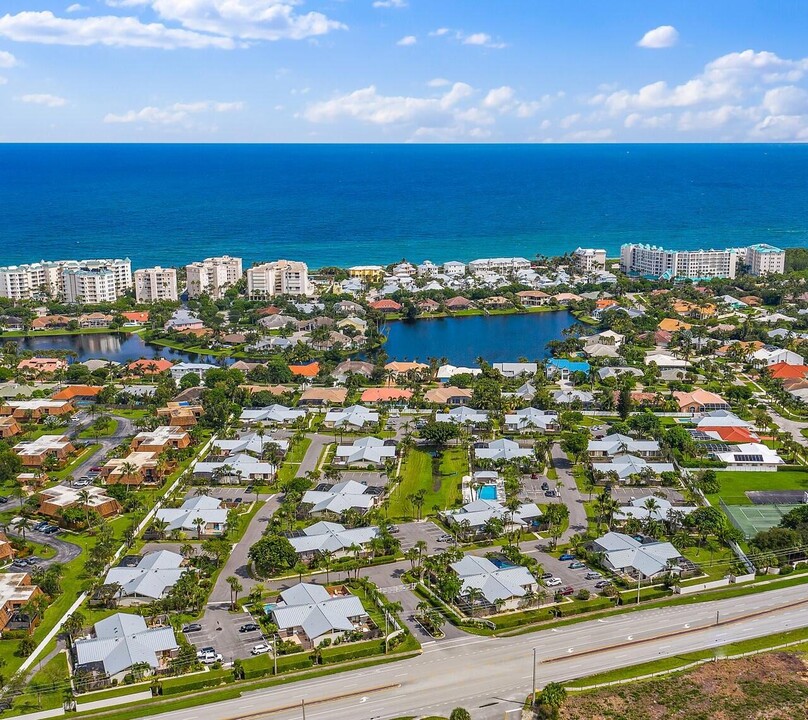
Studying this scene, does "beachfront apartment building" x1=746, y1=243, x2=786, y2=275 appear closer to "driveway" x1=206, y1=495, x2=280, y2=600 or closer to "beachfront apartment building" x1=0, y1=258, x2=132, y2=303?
"beachfront apartment building" x1=0, y1=258, x2=132, y2=303

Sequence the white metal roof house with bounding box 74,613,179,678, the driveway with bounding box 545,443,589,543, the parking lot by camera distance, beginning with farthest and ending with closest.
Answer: the driveway with bounding box 545,443,589,543 → the parking lot → the white metal roof house with bounding box 74,613,179,678

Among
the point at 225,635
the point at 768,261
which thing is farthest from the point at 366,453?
the point at 768,261

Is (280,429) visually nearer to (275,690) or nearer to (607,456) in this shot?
(607,456)

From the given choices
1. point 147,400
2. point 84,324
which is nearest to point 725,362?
point 147,400

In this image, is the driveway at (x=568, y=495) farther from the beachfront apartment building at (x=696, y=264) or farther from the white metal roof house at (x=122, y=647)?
the beachfront apartment building at (x=696, y=264)

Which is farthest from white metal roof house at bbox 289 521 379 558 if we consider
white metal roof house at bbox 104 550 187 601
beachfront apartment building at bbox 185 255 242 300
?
beachfront apartment building at bbox 185 255 242 300

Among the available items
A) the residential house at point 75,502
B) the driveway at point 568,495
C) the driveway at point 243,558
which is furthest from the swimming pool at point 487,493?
the residential house at point 75,502

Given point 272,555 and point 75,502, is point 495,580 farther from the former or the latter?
point 75,502
